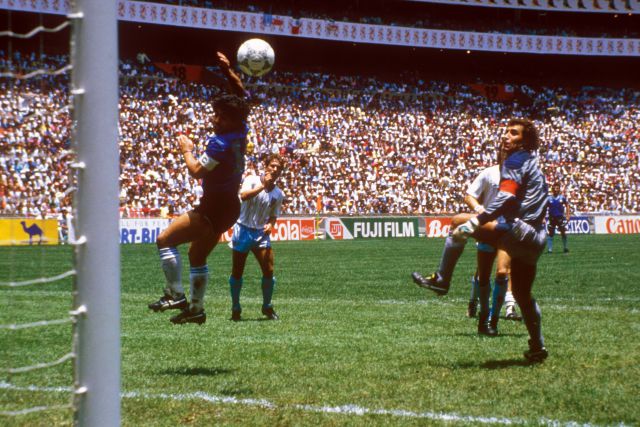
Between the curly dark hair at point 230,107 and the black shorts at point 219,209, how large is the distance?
719 mm

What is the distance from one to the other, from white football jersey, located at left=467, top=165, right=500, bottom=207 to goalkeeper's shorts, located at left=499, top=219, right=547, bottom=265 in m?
2.88

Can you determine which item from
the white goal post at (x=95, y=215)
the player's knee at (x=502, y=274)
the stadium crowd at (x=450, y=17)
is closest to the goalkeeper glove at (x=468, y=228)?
the player's knee at (x=502, y=274)

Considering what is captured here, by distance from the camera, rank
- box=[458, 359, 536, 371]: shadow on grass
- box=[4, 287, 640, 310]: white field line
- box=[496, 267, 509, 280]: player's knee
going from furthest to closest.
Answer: box=[4, 287, 640, 310]: white field line
box=[496, 267, 509, 280]: player's knee
box=[458, 359, 536, 371]: shadow on grass

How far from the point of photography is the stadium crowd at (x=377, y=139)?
135 feet

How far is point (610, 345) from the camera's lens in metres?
8.64

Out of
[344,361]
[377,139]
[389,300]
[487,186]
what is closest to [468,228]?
[344,361]

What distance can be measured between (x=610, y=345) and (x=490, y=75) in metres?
54.6

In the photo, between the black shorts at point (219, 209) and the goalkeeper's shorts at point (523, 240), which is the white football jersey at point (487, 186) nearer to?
the goalkeeper's shorts at point (523, 240)

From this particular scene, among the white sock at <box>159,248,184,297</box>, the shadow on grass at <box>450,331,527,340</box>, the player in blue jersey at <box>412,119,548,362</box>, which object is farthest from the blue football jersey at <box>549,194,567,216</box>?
the white sock at <box>159,248,184,297</box>

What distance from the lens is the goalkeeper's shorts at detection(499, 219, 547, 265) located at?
7.40 meters

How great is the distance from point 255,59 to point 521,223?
474 cm

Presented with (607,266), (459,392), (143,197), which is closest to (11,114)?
(459,392)

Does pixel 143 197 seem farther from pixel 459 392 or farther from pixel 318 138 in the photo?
pixel 459 392

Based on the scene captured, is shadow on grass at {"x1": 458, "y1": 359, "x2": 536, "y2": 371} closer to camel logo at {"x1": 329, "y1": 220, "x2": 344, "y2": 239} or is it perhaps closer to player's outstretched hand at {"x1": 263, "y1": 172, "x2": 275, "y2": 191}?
player's outstretched hand at {"x1": 263, "y1": 172, "x2": 275, "y2": 191}
